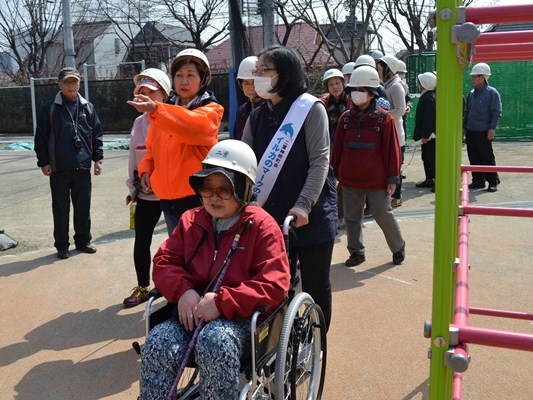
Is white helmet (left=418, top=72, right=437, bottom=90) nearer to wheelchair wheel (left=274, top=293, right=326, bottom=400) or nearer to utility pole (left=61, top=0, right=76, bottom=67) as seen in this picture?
wheelchair wheel (left=274, top=293, right=326, bottom=400)

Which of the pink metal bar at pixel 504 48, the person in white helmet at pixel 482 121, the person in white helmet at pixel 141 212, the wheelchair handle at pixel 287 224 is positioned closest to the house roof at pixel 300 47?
the person in white helmet at pixel 482 121

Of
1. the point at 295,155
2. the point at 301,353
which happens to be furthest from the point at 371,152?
the point at 301,353

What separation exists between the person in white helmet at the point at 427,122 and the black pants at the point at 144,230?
18.3 feet

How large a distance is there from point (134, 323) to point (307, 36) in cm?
2892

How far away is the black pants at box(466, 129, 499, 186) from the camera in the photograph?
901 centimetres

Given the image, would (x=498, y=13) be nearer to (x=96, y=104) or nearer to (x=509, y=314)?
(x=509, y=314)

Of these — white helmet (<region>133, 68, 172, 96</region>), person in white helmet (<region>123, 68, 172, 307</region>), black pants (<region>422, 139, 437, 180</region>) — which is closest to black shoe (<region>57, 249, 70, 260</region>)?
person in white helmet (<region>123, 68, 172, 307</region>)

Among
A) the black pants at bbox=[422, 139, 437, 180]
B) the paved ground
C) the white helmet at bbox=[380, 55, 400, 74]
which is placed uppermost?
the white helmet at bbox=[380, 55, 400, 74]

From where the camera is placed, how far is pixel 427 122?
9.25m

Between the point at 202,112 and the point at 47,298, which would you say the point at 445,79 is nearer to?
the point at 202,112

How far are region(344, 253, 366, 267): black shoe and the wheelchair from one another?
2.42m

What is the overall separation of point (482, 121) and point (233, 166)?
23.4 feet

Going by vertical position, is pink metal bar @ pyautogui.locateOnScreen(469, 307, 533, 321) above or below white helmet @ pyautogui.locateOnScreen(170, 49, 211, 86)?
below

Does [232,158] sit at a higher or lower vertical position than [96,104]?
lower
